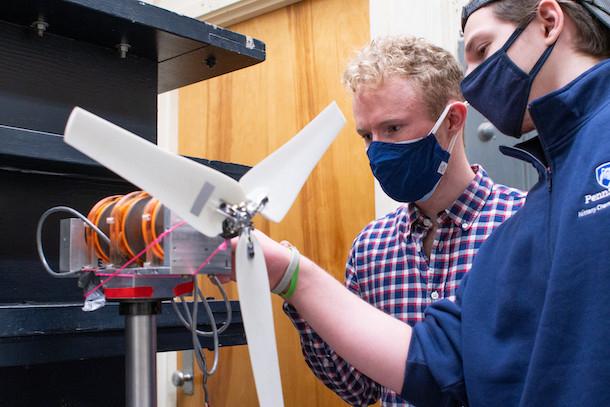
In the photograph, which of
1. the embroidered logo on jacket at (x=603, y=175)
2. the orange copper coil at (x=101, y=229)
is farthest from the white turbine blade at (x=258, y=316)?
the embroidered logo on jacket at (x=603, y=175)

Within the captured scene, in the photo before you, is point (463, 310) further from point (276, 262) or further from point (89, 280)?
point (89, 280)

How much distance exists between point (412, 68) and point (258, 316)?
853 millimetres

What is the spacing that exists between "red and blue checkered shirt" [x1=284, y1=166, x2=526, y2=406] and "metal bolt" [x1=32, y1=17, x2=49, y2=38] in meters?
0.89

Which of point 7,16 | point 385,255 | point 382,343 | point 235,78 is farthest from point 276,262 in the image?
point 235,78

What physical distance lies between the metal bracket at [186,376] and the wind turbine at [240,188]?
6.59 ft

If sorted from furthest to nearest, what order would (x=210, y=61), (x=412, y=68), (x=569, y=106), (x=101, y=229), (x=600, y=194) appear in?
(x=210, y=61)
(x=412, y=68)
(x=101, y=229)
(x=569, y=106)
(x=600, y=194)

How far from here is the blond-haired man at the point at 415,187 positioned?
1.58 m

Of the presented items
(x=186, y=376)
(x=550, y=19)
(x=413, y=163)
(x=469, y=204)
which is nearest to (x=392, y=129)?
(x=413, y=163)

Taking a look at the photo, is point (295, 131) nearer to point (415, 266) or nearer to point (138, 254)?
point (415, 266)

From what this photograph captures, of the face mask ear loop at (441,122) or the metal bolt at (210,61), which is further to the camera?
the metal bolt at (210,61)

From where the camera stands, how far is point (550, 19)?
1098 mm

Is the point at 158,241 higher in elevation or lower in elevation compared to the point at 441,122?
lower

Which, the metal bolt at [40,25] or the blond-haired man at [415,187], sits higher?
the metal bolt at [40,25]

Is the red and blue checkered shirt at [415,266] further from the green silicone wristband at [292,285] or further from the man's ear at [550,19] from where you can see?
the man's ear at [550,19]
